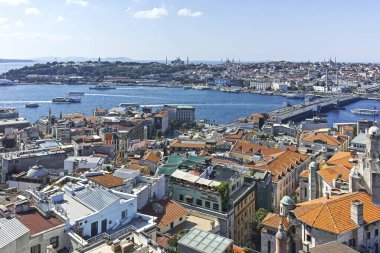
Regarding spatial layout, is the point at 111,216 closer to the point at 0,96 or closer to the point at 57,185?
the point at 57,185

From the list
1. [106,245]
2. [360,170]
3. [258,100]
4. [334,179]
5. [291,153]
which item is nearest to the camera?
[106,245]

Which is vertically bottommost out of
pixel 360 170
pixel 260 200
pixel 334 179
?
pixel 260 200

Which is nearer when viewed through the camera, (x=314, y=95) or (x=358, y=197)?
(x=358, y=197)

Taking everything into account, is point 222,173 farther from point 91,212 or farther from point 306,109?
point 306,109

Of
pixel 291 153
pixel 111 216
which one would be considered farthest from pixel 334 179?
pixel 111 216

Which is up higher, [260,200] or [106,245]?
[106,245]

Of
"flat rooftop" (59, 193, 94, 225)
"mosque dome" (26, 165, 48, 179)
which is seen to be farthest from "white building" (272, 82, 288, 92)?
"flat rooftop" (59, 193, 94, 225)
